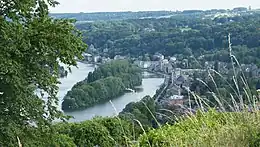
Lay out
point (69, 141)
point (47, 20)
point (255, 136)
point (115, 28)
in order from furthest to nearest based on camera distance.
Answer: point (115, 28), point (69, 141), point (47, 20), point (255, 136)

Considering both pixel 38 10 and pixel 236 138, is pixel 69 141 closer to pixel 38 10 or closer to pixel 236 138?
pixel 38 10

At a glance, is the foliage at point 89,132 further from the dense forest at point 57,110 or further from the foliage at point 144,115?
the foliage at point 144,115

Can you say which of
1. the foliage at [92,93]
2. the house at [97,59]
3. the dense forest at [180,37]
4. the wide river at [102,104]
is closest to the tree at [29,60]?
the wide river at [102,104]

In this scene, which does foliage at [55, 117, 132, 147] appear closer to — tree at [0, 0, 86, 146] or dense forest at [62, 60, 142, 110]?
tree at [0, 0, 86, 146]

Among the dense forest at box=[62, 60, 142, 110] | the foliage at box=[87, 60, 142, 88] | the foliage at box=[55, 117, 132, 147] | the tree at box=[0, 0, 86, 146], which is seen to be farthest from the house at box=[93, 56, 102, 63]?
the tree at box=[0, 0, 86, 146]

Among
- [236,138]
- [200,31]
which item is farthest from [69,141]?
[200,31]

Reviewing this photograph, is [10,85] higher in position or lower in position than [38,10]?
lower
